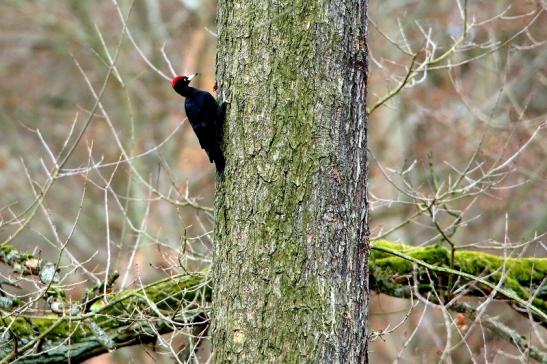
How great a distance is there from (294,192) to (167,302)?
186 centimetres

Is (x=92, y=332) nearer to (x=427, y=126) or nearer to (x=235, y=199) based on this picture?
(x=235, y=199)

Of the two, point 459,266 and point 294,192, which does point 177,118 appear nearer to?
point 459,266

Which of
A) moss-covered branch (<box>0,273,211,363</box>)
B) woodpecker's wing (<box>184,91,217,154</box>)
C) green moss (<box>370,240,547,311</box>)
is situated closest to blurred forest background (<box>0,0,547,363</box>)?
green moss (<box>370,240,547,311</box>)

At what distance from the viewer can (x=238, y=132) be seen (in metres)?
4.09

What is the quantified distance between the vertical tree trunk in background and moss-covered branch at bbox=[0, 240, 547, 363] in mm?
953

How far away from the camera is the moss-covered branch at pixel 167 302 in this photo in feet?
16.3

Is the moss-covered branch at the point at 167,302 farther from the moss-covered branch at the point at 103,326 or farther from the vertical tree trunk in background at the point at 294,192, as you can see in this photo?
the vertical tree trunk in background at the point at 294,192

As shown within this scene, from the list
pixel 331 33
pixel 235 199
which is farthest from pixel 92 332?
pixel 331 33

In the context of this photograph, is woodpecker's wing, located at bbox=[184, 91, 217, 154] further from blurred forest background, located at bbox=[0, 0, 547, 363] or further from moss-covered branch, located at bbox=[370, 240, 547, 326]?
blurred forest background, located at bbox=[0, 0, 547, 363]

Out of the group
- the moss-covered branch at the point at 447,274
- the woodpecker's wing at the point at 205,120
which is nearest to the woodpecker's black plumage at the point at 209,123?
the woodpecker's wing at the point at 205,120

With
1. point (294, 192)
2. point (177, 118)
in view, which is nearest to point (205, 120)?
point (294, 192)

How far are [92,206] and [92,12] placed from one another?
3066 millimetres

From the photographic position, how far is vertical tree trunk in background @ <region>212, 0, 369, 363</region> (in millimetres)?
3908

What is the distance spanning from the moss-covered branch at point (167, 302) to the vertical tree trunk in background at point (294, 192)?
3.13 feet
